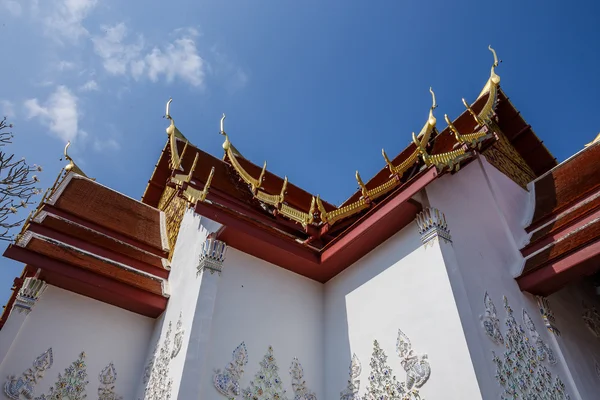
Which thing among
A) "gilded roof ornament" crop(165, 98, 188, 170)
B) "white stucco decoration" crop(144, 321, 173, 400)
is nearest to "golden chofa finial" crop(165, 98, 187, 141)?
"gilded roof ornament" crop(165, 98, 188, 170)

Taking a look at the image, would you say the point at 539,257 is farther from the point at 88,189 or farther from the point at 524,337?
the point at 88,189

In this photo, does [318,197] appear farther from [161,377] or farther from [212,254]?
[161,377]

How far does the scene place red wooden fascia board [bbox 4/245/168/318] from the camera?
147 inches

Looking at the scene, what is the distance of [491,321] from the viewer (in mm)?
3174

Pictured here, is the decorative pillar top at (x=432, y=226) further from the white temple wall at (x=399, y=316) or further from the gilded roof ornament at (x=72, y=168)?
the gilded roof ornament at (x=72, y=168)

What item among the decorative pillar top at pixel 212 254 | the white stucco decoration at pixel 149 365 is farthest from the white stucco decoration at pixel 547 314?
the white stucco decoration at pixel 149 365

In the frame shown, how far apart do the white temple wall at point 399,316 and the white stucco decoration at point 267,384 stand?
0.48 metres

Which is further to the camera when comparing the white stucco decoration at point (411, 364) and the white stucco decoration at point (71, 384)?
Result: the white stucco decoration at point (71, 384)

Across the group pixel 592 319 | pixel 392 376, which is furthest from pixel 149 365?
pixel 592 319

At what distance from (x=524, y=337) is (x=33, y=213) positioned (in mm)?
4836

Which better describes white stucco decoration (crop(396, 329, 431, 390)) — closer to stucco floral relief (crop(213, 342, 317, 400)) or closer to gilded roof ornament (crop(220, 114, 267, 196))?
stucco floral relief (crop(213, 342, 317, 400))

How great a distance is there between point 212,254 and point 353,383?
61.3 inches

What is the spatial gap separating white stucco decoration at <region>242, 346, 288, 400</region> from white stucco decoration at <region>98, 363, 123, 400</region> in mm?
1302

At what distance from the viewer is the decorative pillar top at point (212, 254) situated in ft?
12.1
